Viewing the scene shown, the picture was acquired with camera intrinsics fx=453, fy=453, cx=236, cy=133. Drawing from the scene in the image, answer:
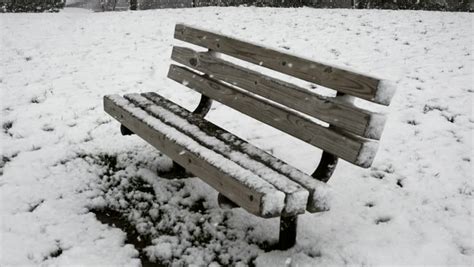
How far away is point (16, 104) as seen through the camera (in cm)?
503

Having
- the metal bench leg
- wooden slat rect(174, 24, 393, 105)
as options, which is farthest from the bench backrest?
the metal bench leg

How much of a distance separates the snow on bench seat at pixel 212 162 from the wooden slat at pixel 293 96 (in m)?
0.47

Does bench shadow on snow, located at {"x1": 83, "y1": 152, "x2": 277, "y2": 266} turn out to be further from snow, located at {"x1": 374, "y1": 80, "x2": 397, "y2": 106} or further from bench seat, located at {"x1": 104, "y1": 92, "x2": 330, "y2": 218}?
snow, located at {"x1": 374, "y1": 80, "x2": 397, "y2": 106}

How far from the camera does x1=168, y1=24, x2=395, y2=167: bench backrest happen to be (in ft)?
8.21

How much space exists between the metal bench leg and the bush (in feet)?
42.0

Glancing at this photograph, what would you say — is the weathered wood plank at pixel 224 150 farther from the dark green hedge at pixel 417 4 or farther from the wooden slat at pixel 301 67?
the dark green hedge at pixel 417 4

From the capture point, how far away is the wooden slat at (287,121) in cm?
253

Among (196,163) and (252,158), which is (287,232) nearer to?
(252,158)

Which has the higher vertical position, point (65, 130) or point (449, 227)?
point (449, 227)

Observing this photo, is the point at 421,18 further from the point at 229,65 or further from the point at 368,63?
the point at 229,65

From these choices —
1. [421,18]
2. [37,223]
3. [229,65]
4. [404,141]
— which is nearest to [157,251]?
[37,223]

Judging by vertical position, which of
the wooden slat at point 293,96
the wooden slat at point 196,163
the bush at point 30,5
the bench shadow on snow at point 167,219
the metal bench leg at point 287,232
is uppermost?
the wooden slat at point 293,96

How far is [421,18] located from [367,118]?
8.42 meters

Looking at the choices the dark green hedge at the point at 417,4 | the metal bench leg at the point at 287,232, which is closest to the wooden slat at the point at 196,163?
the metal bench leg at the point at 287,232
